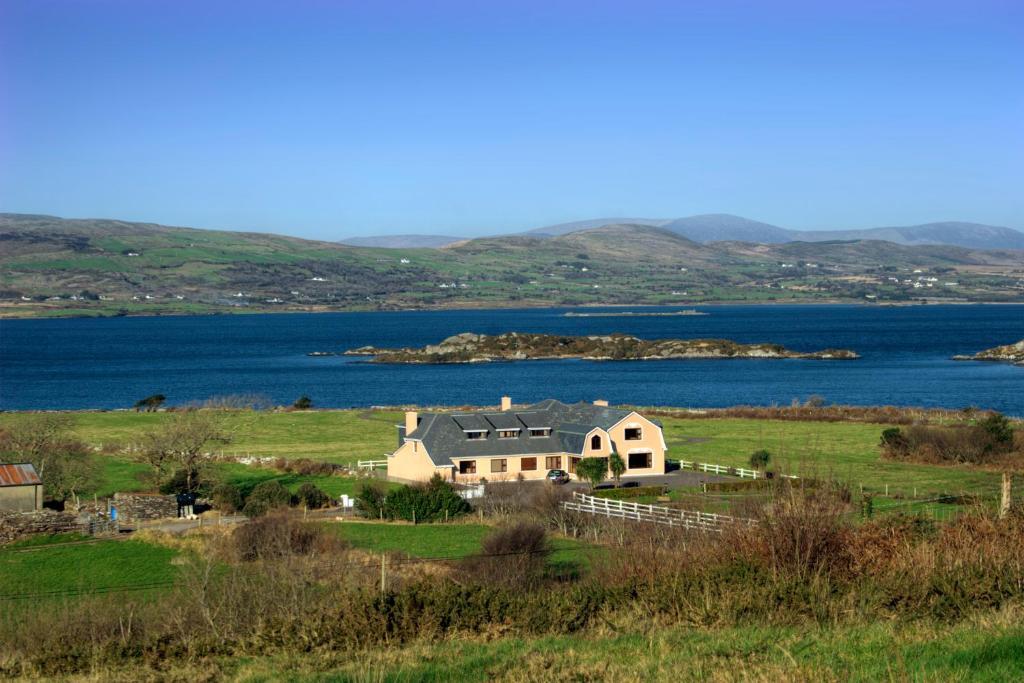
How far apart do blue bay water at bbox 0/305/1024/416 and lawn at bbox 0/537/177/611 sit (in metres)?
50.0

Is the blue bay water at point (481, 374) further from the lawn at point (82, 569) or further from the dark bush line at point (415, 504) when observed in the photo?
the lawn at point (82, 569)

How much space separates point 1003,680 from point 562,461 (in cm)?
3243

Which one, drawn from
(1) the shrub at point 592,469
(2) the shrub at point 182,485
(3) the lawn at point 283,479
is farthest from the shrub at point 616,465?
(2) the shrub at point 182,485

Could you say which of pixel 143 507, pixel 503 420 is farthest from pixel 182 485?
pixel 503 420

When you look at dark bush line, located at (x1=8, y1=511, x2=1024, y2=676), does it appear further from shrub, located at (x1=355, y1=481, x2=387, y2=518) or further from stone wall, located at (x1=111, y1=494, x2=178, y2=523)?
shrub, located at (x1=355, y1=481, x2=387, y2=518)

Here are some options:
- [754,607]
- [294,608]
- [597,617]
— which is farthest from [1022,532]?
[294,608]

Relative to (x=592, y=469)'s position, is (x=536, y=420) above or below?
above

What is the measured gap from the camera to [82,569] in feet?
83.3

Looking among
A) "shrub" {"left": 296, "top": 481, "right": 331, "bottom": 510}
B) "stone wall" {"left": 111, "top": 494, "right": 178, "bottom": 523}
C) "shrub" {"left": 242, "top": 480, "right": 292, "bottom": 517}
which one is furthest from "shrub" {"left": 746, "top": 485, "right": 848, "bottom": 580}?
"stone wall" {"left": 111, "top": 494, "right": 178, "bottom": 523}

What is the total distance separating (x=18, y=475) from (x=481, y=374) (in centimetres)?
7552

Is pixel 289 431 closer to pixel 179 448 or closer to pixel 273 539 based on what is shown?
pixel 179 448

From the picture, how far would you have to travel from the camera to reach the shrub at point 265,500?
105 feet

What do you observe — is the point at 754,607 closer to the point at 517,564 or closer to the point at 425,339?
the point at 517,564

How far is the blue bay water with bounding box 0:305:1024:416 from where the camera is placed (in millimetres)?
82312
